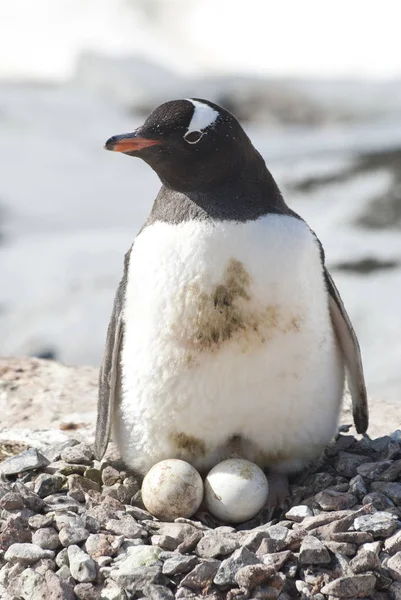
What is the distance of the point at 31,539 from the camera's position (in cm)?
196

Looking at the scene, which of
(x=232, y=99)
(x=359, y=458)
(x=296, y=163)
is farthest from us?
(x=232, y=99)

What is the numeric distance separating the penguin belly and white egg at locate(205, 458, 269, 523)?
4.0 inches

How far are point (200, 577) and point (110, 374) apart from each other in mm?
684

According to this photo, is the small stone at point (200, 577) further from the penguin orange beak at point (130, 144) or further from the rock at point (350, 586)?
the penguin orange beak at point (130, 144)

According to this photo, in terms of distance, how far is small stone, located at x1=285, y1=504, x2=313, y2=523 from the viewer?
6.68 ft

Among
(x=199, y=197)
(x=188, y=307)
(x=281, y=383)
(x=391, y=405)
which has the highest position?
(x=199, y=197)

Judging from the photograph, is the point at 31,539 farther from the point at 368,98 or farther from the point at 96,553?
the point at 368,98

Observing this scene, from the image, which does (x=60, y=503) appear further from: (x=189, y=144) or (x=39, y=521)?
(x=189, y=144)

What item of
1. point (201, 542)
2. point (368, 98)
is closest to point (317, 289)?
point (201, 542)

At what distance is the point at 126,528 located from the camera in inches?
78.2

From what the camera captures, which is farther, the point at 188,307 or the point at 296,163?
the point at 296,163

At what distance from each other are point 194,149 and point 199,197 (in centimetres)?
11

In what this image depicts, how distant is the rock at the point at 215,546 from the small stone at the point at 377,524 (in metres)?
0.28

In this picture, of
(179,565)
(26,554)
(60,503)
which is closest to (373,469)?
(179,565)
